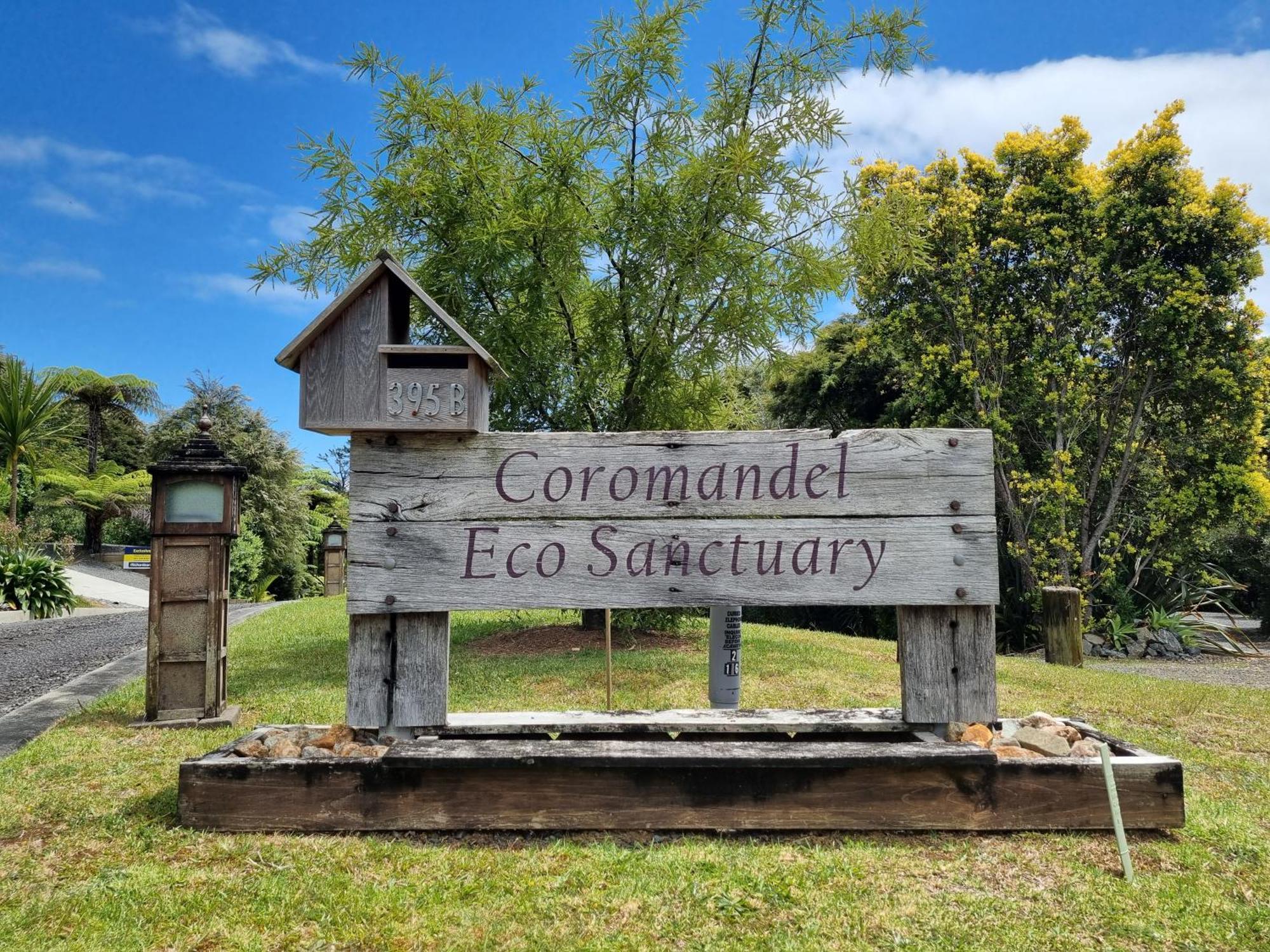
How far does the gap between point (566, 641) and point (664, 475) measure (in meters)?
5.88

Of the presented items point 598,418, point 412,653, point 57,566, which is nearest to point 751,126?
point 598,418

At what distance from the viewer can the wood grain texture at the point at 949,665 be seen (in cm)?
386

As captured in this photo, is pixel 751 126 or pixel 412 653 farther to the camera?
pixel 751 126

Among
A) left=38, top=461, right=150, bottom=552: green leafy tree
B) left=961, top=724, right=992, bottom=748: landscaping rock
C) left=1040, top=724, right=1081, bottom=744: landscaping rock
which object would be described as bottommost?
left=1040, top=724, right=1081, bottom=744: landscaping rock

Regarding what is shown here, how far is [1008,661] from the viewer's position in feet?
31.9

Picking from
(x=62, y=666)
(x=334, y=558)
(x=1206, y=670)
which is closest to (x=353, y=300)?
(x=62, y=666)

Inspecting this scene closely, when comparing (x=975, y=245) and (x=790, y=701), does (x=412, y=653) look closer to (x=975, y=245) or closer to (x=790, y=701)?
(x=790, y=701)

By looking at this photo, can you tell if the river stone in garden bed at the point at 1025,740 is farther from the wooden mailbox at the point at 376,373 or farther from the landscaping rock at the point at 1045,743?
the wooden mailbox at the point at 376,373

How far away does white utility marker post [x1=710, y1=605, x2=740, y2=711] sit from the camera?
4922mm

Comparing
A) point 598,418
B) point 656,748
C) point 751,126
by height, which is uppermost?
point 751,126

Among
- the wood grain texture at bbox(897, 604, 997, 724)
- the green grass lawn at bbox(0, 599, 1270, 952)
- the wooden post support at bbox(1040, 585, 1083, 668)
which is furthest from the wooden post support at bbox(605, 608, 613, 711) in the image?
the wooden post support at bbox(1040, 585, 1083, 668)

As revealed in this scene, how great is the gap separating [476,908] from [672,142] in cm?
708

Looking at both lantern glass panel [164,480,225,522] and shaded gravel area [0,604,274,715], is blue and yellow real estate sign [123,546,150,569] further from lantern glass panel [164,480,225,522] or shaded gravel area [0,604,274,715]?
lantern glass panel [164,480,225,522]

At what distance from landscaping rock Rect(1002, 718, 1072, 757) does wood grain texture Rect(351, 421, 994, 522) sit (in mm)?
1041
